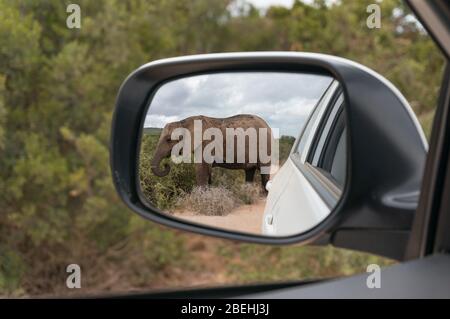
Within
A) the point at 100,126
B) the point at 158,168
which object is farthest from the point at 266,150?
the point at 100,126

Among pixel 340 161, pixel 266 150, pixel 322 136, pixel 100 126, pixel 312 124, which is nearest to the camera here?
pixel 266 150

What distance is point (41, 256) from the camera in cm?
476

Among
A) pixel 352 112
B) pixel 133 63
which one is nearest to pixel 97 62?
pixel 133 63

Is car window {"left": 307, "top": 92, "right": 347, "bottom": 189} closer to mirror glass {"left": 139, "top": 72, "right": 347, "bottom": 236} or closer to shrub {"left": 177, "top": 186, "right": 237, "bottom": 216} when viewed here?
mirror glass {"left": 139, "top": 72, "right": 347, "bottom": 236}

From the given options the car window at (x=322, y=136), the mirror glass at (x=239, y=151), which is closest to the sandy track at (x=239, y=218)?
the mirror glass at (x=239, y=151)

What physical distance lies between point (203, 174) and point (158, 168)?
0.34 feet

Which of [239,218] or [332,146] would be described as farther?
[332,146]

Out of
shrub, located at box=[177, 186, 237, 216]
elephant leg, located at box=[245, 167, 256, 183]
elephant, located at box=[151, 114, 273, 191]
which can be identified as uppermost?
elephant, located at box=[151, 114, 273, 191]

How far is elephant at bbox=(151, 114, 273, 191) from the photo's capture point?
123 cm

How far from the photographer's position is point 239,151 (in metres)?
1.25

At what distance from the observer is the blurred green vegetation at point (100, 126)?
446 cm

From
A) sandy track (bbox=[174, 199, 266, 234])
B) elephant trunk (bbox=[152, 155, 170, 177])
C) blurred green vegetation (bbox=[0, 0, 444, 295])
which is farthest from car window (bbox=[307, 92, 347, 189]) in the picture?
blurred green vegetation (bbox=[0, 0, 444, 295])

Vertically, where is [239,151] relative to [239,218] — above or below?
above

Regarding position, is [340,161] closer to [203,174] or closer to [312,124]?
[312,124]
